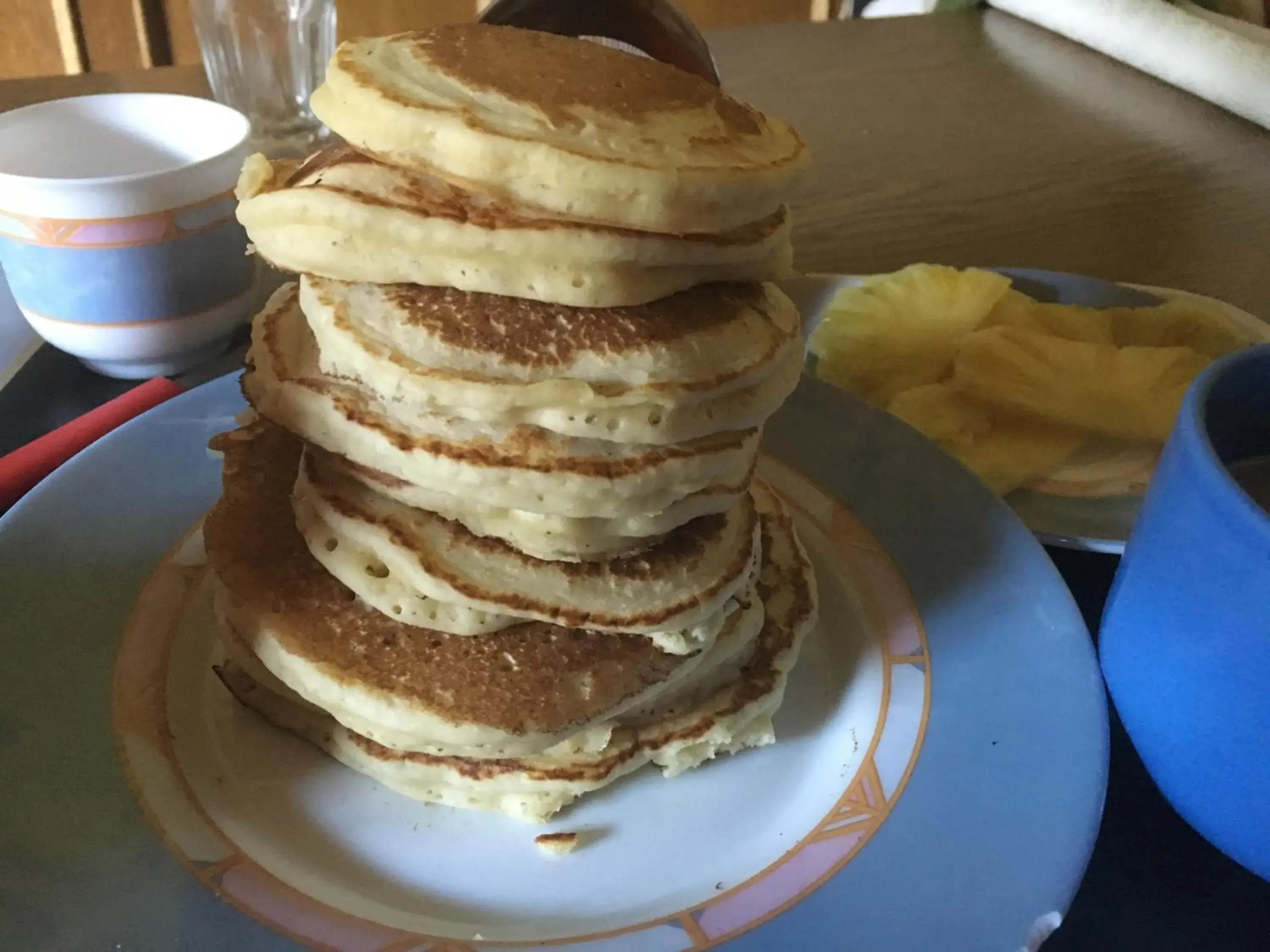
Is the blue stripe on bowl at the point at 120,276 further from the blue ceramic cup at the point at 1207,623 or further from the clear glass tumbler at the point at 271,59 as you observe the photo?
the blue ceramic cup at the point at 1207,623

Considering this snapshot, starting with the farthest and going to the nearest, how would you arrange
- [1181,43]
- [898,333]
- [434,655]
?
[1181,43]
[898,333]
[434,655]

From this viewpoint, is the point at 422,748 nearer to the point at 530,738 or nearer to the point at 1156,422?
the point at 530,738

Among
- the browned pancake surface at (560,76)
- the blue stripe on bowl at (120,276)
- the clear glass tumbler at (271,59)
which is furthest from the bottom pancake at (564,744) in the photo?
the clear glass tumbler at (271,59)

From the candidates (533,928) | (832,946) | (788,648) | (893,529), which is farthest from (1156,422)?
(533,928)

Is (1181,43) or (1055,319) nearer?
(1055,319)

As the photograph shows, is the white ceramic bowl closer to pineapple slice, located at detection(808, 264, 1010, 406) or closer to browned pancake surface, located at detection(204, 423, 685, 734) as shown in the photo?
browned pancake surface, located at detection(204, 423, 685, 734)

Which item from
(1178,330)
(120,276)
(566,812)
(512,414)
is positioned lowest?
(566,812)

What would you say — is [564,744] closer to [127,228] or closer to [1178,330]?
[127,228]

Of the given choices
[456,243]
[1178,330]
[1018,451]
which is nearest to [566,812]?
[456,243]
